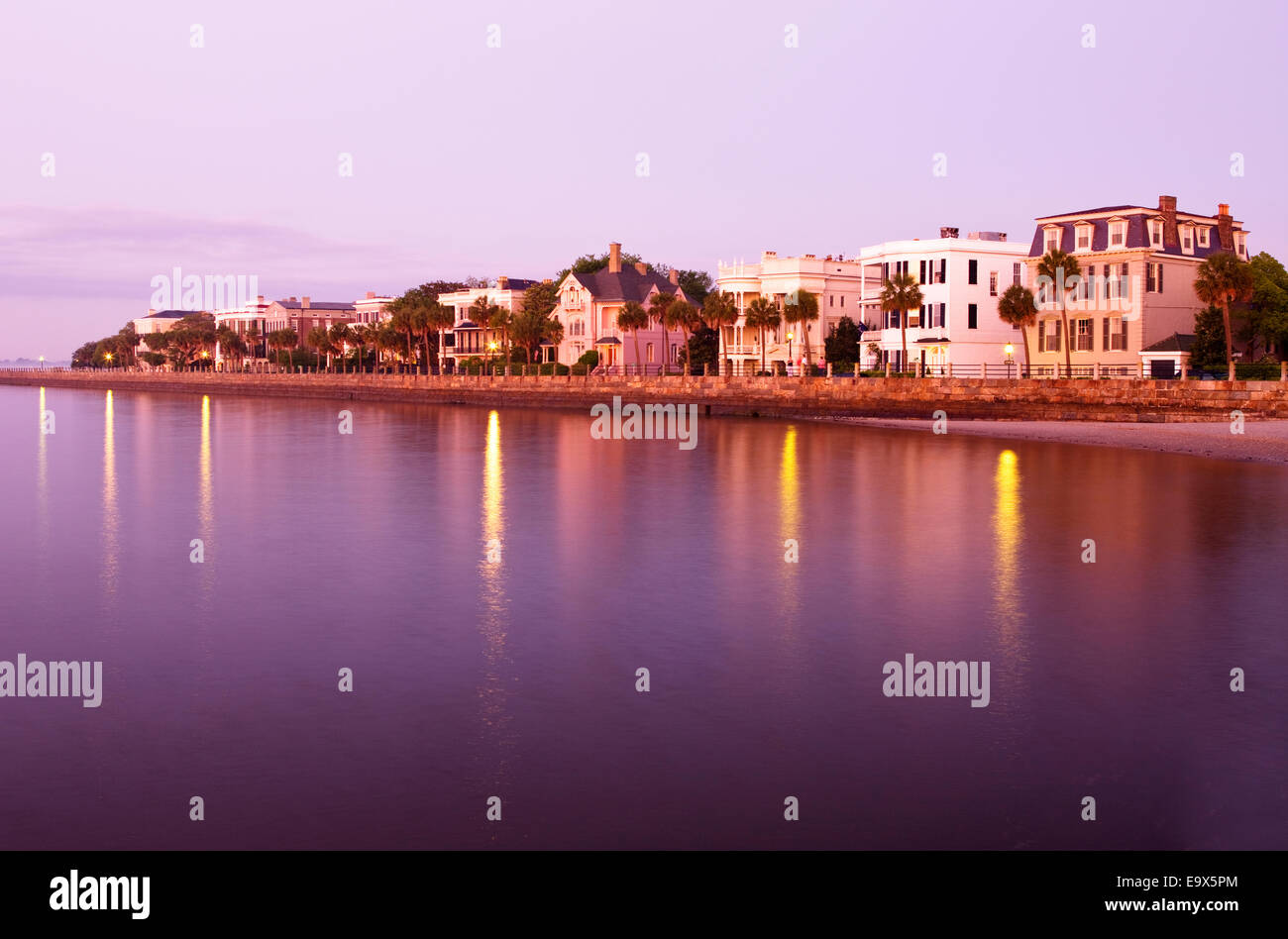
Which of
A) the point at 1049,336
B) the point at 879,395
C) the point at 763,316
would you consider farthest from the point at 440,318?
the point at 1049,336

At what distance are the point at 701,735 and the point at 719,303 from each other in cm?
8845

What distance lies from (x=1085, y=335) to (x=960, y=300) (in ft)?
34.3

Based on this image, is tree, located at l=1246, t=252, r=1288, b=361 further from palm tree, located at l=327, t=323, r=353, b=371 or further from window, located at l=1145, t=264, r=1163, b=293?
palm tree, located at l=327, t=323, r=353, b=371

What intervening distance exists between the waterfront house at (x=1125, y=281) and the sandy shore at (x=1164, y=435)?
12.5m

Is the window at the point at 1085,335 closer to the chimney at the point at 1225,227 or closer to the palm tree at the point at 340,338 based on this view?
the chimney at the point at 1225,227

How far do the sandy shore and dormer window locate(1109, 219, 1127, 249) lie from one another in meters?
17.2

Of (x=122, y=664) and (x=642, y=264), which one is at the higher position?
(x=642, y=264)

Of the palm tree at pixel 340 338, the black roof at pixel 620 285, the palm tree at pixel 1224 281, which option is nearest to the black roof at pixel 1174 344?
the palm tree at pixel 1224 281

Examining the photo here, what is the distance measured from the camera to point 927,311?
86625mm

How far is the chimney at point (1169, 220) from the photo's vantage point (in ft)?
250

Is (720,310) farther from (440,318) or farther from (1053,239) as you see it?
(440,318)

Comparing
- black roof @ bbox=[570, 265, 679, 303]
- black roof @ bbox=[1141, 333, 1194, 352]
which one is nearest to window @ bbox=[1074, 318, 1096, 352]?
black roof @ bbox=[1141, 333, 1194, 352]

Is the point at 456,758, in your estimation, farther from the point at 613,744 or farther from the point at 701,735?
the point at 701,735
